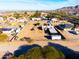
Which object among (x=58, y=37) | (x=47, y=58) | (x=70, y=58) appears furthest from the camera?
(x=58, y=37)

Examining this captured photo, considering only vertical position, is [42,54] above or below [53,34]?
above

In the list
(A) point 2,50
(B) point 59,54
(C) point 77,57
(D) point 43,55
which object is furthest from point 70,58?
(A) point 2,50

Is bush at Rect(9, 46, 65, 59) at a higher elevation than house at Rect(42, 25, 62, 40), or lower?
higher

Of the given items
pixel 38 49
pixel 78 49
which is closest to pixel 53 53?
pixel 38 49

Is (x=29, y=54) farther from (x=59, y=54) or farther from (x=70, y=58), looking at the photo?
(x=70, y=58)

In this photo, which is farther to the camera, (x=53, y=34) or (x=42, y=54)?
(x=53, y=34)

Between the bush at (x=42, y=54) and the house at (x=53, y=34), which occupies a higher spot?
the bush at (x=42, y=54)

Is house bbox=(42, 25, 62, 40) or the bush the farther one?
house bbox=(42, 25, 62, 40)

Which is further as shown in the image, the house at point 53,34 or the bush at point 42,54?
the house at point 53,34

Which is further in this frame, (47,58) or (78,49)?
(78,49)

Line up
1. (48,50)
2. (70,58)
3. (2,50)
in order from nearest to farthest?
1. (48,50)
2. (70,58)
3. (2,50)

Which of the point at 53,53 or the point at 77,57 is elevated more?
the point at 53,53
